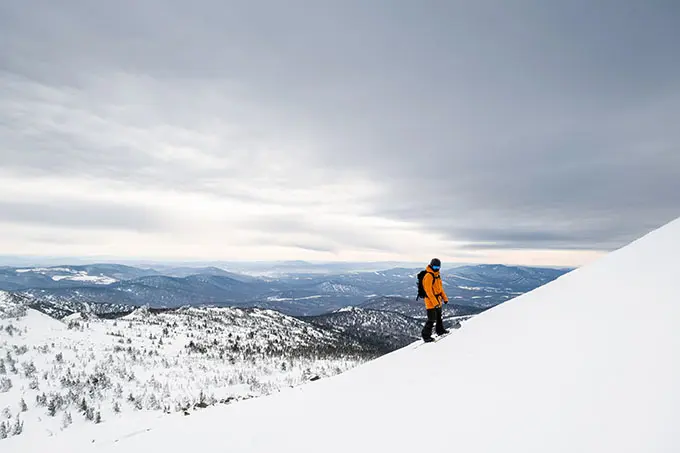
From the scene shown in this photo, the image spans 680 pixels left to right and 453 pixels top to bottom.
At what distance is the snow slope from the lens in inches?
140

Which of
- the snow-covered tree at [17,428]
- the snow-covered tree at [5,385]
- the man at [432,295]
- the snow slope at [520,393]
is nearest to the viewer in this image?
the snow slope at [520,393]

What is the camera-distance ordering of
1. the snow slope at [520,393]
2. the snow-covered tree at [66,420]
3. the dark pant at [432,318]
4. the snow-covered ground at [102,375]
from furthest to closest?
the dark pant at [432,318] < the snow-covered ground at [102,375] < the snow-covered tree at [66,420] < the snow slope at [520,393]

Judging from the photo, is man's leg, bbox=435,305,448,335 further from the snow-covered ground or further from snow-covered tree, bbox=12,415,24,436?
snow-covered tree, bbox=12,415,24,436

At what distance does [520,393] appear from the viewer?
15.2 feet

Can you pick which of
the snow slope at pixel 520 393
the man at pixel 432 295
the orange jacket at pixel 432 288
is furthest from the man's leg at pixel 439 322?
the snow slope at pixel 520 393

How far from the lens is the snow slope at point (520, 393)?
140 inches

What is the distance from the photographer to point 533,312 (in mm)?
7750

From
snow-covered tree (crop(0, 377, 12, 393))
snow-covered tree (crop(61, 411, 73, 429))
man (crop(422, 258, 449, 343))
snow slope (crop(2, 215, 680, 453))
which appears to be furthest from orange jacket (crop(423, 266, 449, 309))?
snow-covered tree (crop(0, 377, 12, 393))

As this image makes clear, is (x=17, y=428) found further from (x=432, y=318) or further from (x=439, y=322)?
(x=439, y=322)

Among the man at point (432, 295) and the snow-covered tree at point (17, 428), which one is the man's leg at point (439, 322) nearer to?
the man at point (432, 295)

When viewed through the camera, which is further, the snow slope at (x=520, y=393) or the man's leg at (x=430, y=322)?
the man's leg at (x=430, y=322)

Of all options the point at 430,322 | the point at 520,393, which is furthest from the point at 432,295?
the point at 520,393

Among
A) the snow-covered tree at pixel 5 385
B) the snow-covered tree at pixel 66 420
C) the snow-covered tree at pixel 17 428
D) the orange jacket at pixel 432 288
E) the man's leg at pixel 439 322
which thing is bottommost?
the snow-covered tree at pixel 66 420

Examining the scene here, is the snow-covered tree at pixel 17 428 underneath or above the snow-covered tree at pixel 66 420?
above
